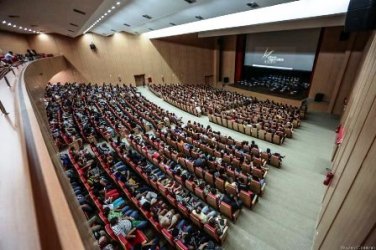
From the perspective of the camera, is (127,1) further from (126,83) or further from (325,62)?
(325,62)

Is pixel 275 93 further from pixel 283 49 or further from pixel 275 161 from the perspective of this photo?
pixel 275 161

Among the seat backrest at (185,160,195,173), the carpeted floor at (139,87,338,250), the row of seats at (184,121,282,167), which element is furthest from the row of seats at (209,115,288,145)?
the seat backrest at (185,160,195,173)

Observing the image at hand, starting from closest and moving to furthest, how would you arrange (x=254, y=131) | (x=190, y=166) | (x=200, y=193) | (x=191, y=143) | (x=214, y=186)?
(x=200, y=193), (x=214, y=186), (x=190, y=166), (x=191, y=143), (x=254, y=131)

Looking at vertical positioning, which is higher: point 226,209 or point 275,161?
point 226,209

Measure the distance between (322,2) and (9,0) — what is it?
34.7ft

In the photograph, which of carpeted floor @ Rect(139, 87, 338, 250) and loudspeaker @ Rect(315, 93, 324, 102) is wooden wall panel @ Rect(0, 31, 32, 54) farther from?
loudspeaker @ Rect(315, 93, 324, 102)

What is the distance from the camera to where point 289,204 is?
188 inches

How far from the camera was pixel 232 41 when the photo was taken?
688 inches

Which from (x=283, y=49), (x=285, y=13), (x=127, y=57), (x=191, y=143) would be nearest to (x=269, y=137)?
(x=191, y=143)

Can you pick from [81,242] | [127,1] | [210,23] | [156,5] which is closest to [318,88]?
[210,23]

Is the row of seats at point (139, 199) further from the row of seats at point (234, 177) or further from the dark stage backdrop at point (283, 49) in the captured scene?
the dark stage backdrop at point (283, 49)

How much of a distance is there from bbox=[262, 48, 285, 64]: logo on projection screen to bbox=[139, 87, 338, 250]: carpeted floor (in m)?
8.83

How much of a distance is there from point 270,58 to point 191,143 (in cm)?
1193

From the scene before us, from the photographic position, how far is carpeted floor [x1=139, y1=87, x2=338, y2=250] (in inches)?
153
